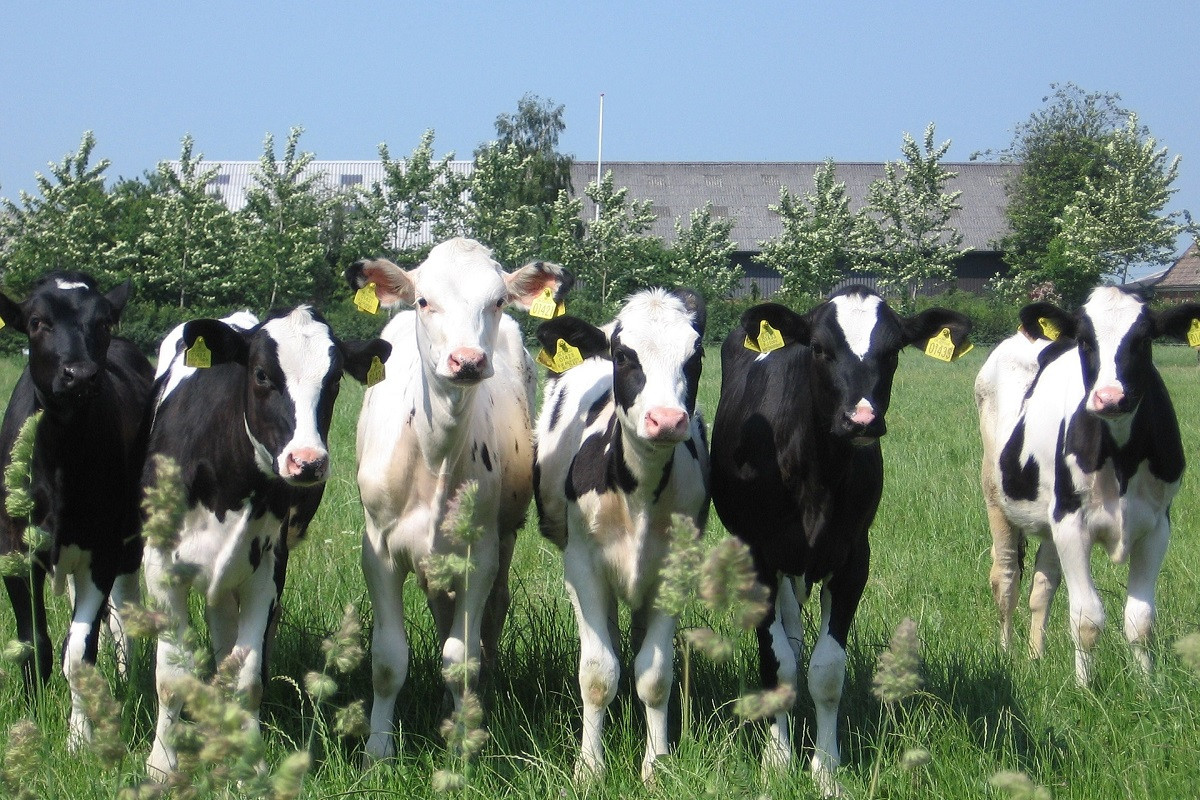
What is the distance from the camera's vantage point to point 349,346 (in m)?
5.74

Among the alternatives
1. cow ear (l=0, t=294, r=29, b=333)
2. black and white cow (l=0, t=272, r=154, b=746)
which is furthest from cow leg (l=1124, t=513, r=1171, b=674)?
cow ear (l=0, t=294, r=29, b=333)

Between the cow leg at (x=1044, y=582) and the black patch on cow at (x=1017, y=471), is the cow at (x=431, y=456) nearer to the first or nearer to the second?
the black patch on cow at (x=1017, y=471)

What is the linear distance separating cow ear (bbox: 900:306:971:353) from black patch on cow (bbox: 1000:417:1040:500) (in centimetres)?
180

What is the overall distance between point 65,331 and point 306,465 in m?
1.65

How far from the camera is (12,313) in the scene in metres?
5.91

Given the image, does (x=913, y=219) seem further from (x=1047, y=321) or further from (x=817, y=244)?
(x=1047, y=321)

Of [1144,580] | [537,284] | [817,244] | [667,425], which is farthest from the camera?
[817,244]

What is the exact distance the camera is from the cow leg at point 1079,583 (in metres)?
6.47

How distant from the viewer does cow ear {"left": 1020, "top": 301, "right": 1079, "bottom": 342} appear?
273 inches

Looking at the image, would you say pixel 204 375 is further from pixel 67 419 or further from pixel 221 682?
pixel 221 682

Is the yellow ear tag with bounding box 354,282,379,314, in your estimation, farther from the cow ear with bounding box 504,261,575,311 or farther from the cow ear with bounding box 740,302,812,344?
the cow ear with bounding box 740,302,812,344

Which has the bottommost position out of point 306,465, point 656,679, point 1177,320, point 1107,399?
point 656,679

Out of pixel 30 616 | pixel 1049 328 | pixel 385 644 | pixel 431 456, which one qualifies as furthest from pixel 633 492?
pixel 1049 328

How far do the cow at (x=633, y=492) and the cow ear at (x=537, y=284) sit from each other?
0.38m
